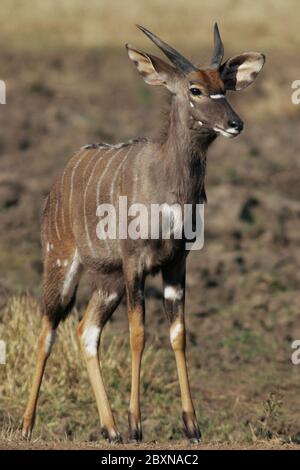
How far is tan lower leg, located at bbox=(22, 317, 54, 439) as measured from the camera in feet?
24.8

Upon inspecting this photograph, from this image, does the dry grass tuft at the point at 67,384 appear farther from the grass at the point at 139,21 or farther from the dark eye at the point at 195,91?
the grass at the point at 139,21

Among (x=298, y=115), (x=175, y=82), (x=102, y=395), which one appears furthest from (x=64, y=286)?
(x=298, y=115)

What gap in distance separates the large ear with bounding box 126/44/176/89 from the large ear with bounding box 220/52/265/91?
38 centimetres

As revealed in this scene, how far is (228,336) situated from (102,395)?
122 inches

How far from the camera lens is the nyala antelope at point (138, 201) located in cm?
709

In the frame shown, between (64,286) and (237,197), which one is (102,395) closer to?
(64,286)

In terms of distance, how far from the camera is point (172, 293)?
7.29 meters

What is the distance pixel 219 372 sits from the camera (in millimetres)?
9703

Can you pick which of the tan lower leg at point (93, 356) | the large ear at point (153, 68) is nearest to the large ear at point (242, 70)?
the large ear at point (153, 68)

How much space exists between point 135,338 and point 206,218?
5.88m

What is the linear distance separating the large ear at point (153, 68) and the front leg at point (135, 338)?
116cm

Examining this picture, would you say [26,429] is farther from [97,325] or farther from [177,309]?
[177,309]

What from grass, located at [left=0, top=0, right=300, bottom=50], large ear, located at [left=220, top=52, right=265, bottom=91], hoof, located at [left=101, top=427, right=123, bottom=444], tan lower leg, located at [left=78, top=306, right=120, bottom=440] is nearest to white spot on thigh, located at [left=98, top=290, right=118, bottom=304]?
tan lower leg, located at [left=78, top=306, right=120, bottom=440]

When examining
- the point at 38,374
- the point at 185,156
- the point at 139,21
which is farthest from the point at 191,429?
the point at 139,21
